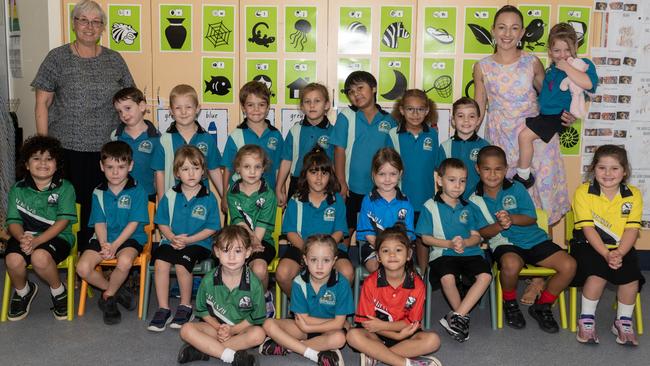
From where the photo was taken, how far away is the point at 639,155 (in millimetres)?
5012

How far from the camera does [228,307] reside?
337 centimetres

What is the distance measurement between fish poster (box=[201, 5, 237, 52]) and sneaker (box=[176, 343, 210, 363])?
91.4 inches

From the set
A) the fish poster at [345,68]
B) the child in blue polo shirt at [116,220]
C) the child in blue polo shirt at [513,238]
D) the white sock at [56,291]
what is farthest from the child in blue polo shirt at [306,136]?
the white sock at [56,291]

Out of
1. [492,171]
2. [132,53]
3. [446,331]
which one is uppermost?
[132,53]

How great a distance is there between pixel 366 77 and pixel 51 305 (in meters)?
2.34

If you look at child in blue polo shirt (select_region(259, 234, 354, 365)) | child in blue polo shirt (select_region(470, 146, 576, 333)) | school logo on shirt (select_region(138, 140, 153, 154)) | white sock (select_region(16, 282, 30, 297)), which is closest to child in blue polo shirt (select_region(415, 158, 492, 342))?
child in blue polo shirt (select_region(470, 146, 576, 333))

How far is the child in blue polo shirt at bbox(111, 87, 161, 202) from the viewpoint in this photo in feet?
13.8

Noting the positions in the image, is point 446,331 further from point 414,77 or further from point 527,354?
point 414,77

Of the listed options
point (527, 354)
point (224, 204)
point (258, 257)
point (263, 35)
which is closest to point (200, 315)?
point (258, 257)

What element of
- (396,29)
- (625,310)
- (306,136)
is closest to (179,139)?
(306,136)

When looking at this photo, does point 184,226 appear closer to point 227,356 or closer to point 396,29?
point 227,356

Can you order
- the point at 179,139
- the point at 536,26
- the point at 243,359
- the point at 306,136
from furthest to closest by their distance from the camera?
the point at 536,26, the point at 306,136, the point at 179,139, the point at 243,359

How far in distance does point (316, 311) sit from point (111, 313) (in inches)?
47.1

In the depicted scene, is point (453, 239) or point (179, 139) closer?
point (453, 239)
